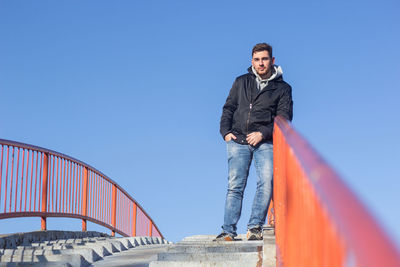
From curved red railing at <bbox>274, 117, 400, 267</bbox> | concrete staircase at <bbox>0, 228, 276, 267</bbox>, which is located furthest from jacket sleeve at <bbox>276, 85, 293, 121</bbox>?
curved red railing at <bbox>274, 117, 400, 267</bbox>

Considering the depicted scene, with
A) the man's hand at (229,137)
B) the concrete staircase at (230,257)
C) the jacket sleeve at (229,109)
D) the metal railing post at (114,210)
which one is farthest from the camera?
the metal railing post at (114,210)

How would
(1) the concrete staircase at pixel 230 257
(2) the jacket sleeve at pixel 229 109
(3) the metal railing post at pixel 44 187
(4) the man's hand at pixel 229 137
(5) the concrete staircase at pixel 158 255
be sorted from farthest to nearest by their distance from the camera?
(3) the metal railing post at pixel 44 187
(2) the jacket sleeve at pixel 229 109
(4) the man's hand at pixel 229 137
(5) the concrete staircase at pixel 158 255
(1) the concrete staircase at pixel 230 257

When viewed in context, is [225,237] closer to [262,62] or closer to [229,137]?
[229,137]

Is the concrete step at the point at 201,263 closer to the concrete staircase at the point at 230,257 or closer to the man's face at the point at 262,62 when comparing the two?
the concrete staircase at the point at 230,257

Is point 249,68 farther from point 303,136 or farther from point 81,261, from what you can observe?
point 303,136

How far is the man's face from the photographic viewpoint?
222 inches

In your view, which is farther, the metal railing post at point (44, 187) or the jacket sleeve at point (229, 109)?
the metal railing post at point (44, 187)

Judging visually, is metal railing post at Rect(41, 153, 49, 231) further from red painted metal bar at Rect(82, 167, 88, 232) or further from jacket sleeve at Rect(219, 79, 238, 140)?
jacket sleeve at Rect(219, 79, 238, 140)

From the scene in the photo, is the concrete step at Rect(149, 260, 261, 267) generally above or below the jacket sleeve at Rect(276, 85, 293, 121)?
below

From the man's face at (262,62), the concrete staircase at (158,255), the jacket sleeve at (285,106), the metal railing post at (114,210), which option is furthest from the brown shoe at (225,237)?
the metal railing post at (114,210)

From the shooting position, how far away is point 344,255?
1039 millimetres

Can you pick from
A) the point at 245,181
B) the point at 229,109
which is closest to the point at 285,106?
the point at 229,109

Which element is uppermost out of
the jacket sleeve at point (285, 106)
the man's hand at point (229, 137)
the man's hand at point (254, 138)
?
the jacket sleeve at point (285, 106)

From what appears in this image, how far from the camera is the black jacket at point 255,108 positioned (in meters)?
5.65
